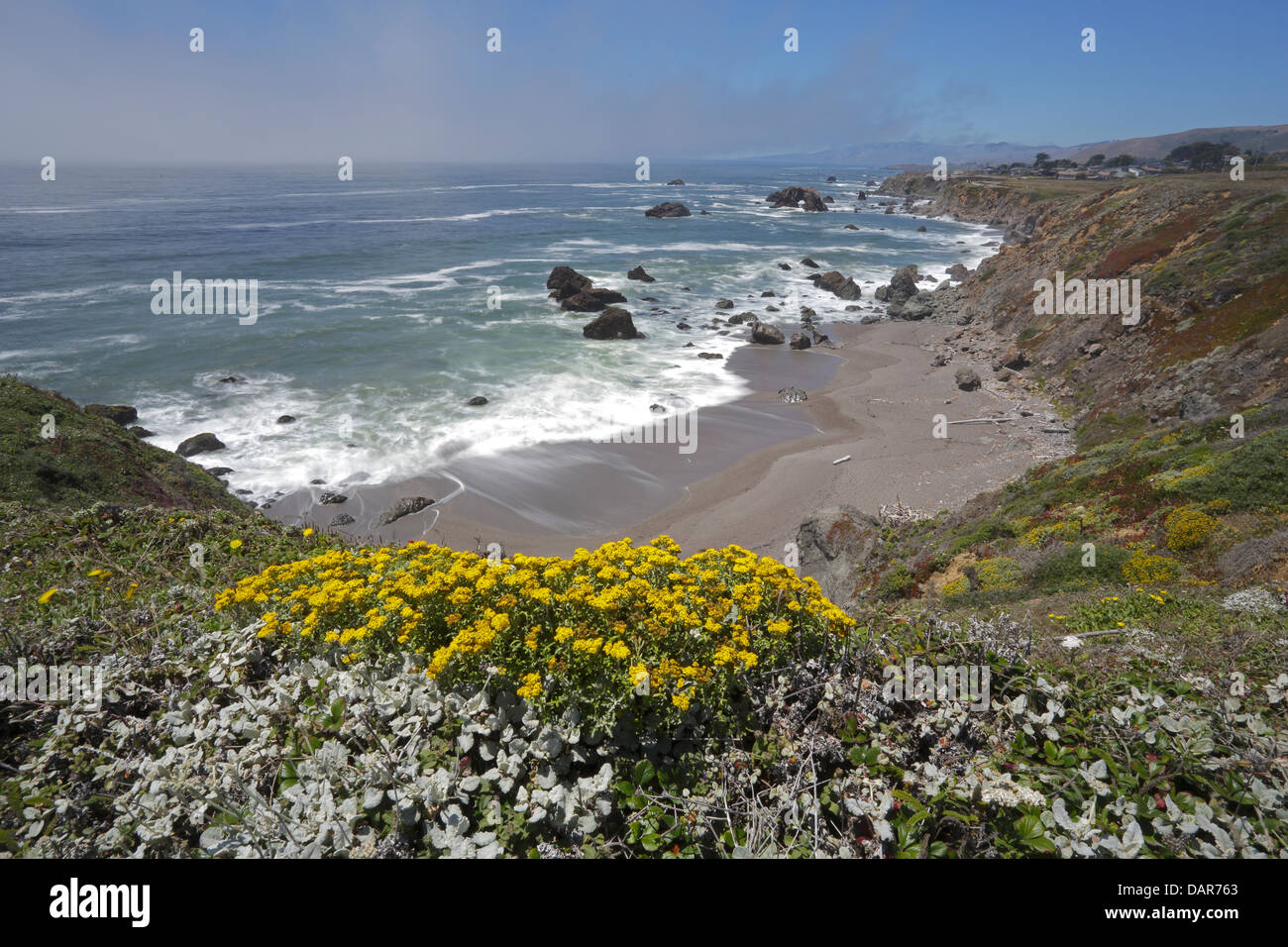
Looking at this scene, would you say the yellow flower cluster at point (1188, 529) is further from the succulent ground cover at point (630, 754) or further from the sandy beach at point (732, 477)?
the sandy beach at point (732, 477)

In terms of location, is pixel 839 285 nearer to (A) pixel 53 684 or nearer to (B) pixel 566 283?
(B) pixel 566 283

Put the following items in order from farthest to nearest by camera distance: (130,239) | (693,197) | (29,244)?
(693,197), (130,239), (29,244)

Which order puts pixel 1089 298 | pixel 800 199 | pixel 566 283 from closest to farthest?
1. pixel 1089 298
2. pixel 566 283
3. pixel 800 199

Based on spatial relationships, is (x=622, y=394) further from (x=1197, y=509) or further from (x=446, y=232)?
(x=446, y=232)

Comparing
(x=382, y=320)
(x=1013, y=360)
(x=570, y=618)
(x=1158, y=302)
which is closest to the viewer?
(x=570, y=618)

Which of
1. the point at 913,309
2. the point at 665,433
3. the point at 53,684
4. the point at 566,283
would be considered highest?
the point at 566,283

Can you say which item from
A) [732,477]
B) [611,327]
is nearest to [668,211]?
[611,327]

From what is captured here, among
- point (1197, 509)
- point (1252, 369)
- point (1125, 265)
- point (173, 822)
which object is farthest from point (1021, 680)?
point (1125, 265)
